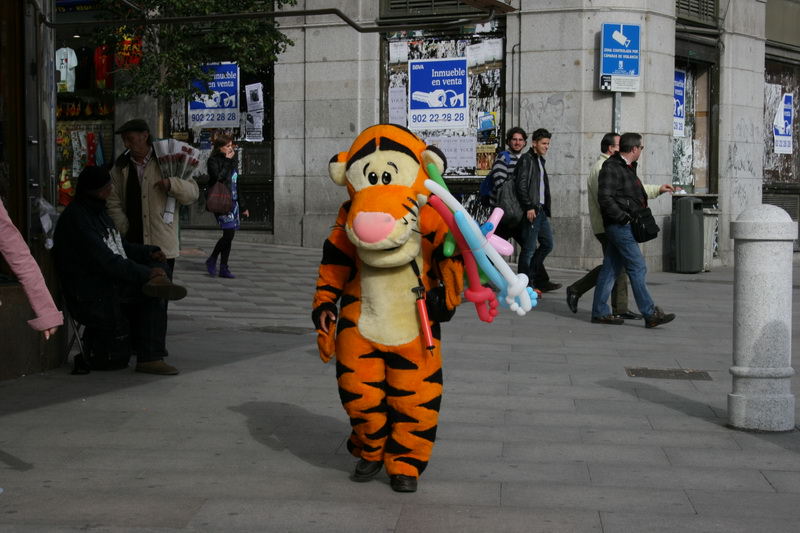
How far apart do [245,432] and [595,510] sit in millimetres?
2211

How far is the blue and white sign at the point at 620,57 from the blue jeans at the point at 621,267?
19.7 feet

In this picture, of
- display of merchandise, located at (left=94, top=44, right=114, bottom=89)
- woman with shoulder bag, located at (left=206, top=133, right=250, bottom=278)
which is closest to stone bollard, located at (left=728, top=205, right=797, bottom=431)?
woman with shoulder bag, located at (left=206, top=133, right=250, bottom=278)

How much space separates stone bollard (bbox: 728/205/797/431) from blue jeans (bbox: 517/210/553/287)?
20.4 ft

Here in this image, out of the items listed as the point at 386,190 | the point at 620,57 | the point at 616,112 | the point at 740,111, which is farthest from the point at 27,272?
the point at 740,111

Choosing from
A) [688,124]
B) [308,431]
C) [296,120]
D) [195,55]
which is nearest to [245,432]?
[308,431]

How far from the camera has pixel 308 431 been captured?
6.53 metres

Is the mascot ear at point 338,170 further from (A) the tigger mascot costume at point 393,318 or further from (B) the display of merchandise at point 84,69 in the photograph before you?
(B) the display of merchandise at point 84,69

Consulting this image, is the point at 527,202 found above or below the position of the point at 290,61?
below

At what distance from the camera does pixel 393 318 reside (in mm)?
5316

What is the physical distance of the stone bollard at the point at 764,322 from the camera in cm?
655

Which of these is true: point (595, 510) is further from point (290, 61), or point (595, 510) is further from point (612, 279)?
point (290, 61)

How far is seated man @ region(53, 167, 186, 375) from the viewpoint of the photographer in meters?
8.01

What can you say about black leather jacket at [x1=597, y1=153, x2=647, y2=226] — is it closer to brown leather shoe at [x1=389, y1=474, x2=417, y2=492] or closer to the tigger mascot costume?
the tigger mascot costume

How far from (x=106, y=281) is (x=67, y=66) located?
13.1 metres
